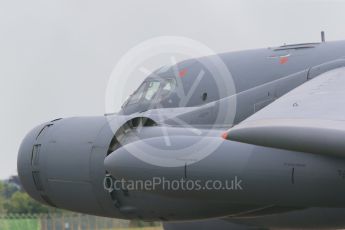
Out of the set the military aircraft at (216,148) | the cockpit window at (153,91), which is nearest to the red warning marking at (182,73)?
the military aircraft at (216,148)

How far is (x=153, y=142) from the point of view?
10.8 m

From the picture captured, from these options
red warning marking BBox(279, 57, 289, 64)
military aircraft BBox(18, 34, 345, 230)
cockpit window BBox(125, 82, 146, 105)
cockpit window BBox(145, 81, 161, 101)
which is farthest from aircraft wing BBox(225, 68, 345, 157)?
cockpit window BBox(125, 82, 146, 105)

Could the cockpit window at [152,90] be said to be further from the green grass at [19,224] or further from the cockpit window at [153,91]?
the green grass at [19,224]

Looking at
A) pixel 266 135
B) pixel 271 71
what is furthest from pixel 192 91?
pixel 266 135

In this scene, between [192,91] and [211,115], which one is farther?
[192,91]

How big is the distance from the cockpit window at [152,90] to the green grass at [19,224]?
16202 mm

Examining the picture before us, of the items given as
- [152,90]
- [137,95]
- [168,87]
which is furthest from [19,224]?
[168,87]

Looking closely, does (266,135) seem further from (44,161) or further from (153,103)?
(153,103)

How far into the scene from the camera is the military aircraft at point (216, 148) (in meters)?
9.17

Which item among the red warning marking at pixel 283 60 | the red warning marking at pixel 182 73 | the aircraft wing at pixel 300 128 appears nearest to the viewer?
the aircraft wing at pixel 300 128

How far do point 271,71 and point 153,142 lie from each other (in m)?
4.10

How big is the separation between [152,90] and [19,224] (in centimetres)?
1737

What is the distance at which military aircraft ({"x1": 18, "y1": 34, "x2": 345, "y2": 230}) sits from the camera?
9.17 metres

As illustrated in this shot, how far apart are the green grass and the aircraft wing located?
22619mm
